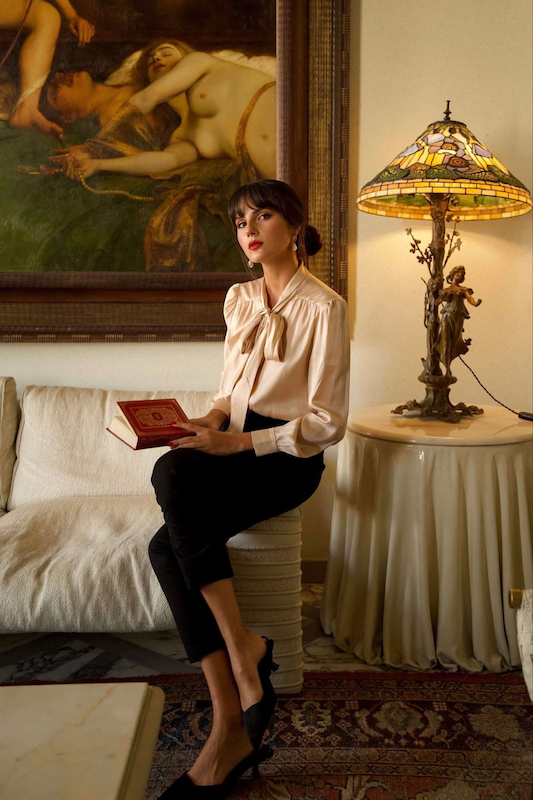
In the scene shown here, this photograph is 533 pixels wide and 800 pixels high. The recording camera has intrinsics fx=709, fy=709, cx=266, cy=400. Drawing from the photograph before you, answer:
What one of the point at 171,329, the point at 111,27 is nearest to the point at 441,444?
the point at 171,329

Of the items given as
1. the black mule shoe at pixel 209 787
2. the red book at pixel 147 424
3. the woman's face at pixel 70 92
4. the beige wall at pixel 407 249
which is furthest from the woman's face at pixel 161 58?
the black mule shoe at pixel 209 787

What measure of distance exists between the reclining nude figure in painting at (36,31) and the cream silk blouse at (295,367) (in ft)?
4.20

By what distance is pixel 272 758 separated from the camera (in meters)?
1.76

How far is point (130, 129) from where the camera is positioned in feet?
8.85

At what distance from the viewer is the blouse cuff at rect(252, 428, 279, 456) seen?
195cm

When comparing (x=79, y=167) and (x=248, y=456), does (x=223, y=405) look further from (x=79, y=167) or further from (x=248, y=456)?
(x=79, y=167)

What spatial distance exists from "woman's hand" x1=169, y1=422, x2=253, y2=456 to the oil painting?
1.03 metres

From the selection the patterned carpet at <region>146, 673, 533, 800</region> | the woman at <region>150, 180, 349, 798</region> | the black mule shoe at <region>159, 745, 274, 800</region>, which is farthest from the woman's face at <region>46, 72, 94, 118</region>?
the black mule shoe at <region>159, 745, 274, 800</region>

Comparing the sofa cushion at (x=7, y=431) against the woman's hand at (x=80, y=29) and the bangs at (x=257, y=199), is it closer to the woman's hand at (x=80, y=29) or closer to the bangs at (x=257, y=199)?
the bangs at (x=257, y=199)

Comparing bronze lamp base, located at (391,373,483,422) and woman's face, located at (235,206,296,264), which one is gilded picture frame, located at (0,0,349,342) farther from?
woman's face, located at (235,206,296,264)

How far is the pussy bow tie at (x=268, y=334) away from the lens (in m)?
2.05

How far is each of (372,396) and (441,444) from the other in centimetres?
79

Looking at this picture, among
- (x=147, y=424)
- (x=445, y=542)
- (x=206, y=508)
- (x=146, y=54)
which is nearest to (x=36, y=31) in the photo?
(x=146, y=54)

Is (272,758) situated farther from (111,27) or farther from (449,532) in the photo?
(111,27)
